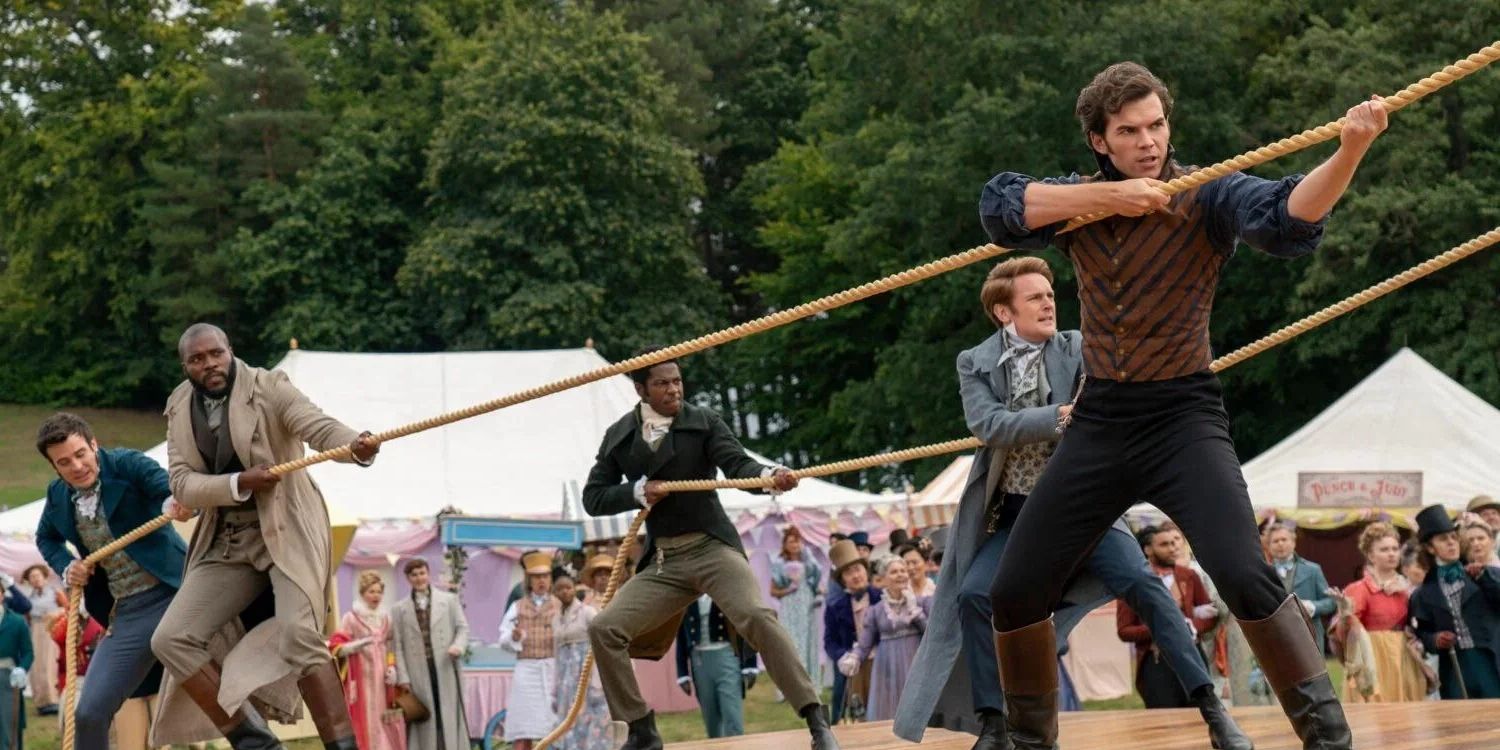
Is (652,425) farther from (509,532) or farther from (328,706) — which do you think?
(509,532)

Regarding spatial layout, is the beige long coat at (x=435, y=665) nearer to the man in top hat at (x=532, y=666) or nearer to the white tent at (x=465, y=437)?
the man in top hat at (x=532, y=666)

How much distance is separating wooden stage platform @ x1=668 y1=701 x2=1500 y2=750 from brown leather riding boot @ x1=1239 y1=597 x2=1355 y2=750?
1543 mm

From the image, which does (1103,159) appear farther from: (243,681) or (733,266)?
(733,266)

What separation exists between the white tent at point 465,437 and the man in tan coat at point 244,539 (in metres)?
14.8


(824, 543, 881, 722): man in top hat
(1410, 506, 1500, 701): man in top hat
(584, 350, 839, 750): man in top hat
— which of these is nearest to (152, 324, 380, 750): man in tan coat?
(584, 350, 839, 750): man in top hat

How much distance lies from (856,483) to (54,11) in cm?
2689

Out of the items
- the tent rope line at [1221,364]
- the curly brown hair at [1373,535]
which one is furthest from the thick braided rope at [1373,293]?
the curly brown hair at [1373,535]

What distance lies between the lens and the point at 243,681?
7.74 metres

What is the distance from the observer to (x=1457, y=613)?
12062mm

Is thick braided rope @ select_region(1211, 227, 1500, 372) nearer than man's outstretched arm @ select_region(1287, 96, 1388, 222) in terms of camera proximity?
No

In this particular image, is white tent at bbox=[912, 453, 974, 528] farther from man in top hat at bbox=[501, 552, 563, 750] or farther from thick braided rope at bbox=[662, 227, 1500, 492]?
thick braided rope at bbox=[662, 227, 1500, 492]

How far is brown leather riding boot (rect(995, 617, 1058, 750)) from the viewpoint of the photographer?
5.80 m

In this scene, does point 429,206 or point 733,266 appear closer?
point 429,206

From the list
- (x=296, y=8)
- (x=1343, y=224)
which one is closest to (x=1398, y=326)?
(x=1343, y=224)
